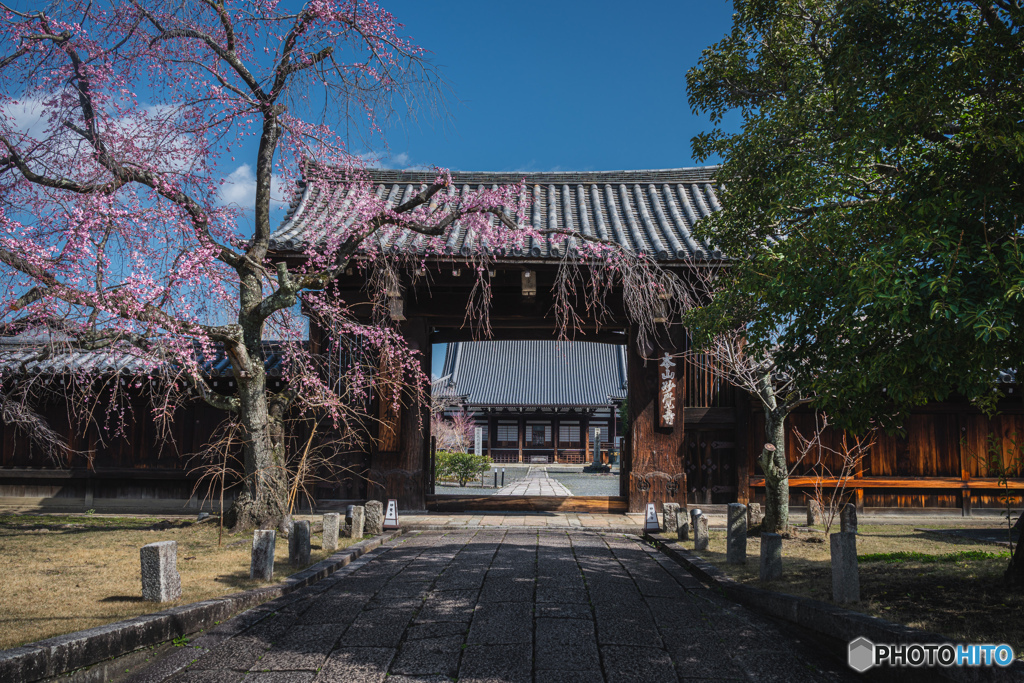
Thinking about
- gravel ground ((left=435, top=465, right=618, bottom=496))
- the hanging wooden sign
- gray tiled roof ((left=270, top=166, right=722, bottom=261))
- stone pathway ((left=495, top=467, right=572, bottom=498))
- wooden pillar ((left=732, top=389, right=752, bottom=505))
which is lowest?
gravel ground ((left=435, top=465, right=618, bottom=496))

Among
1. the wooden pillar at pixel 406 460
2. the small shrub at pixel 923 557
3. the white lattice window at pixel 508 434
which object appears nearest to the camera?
the small shrub at pixel 923 557

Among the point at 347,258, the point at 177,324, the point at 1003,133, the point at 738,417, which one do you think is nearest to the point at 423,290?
the point at 347,258

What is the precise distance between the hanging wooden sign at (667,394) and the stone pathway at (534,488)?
269 inches

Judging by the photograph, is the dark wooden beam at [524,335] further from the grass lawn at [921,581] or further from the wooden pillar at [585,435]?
the wooden pillar at [585,435]

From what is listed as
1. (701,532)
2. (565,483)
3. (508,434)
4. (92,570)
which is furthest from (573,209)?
(508,434)

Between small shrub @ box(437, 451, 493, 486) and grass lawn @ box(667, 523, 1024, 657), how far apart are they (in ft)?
48.4

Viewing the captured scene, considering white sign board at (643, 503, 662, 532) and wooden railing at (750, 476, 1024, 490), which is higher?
wooden railing at (750, 476, 1024, 490)

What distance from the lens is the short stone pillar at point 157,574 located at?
15.7 ft

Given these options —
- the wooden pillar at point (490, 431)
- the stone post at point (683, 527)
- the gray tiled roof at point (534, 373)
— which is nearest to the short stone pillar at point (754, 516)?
the stone post at point (683, 527)

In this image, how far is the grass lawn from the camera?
13.4 ft

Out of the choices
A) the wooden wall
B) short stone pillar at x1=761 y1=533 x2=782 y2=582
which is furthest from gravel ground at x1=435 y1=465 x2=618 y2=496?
short stone pillar at x1=761 y1=533 x2=782 y2=582

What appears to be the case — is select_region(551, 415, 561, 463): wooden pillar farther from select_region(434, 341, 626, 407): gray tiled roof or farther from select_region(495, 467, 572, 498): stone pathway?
select_region(495, 467, 572, 498): stone pathway

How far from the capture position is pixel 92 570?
6055 millimetres

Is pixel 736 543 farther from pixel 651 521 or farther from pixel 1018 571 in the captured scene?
pixel 651 521
